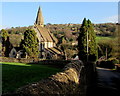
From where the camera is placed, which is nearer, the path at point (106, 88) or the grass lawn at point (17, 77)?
the grass lawn at point (17, 77)

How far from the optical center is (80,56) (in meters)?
47.7

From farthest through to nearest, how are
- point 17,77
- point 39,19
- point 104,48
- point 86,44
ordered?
point 39,19
point 104,48
point 86,44
point 17,77

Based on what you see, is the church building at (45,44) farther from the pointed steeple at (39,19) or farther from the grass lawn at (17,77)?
the grass lawn at (17,77)

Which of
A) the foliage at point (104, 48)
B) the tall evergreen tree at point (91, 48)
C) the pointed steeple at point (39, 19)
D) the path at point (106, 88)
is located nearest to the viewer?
the path at point (106, 88)

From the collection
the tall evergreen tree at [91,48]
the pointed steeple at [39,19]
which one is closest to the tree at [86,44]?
the tall evergreen tree at [91,48]

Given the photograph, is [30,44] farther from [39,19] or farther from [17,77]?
[17,77]

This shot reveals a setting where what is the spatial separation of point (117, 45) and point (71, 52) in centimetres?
3104

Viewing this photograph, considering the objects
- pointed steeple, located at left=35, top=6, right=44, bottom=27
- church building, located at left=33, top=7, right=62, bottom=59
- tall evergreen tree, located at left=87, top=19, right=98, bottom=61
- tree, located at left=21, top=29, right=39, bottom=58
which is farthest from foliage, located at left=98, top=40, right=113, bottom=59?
pointed steeple, located at left=35, top=6, right=44, bottom=27

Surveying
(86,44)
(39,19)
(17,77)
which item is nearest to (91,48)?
(86,44)

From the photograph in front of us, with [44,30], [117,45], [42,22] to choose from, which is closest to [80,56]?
[117,45]

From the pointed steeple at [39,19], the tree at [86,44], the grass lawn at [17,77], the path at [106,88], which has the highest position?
the pointed steeple at [39,19]

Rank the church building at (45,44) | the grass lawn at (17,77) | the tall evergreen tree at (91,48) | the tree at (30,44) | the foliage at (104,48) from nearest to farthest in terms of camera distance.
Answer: the grass lawn at (17,77), the tall evergreen tree at (91,48), the tree at (30,44), the foliage at (104,48), the church building at (45,44)

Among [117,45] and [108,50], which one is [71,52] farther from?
[117,45]

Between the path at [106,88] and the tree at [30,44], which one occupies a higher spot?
the tree at [30,44]
